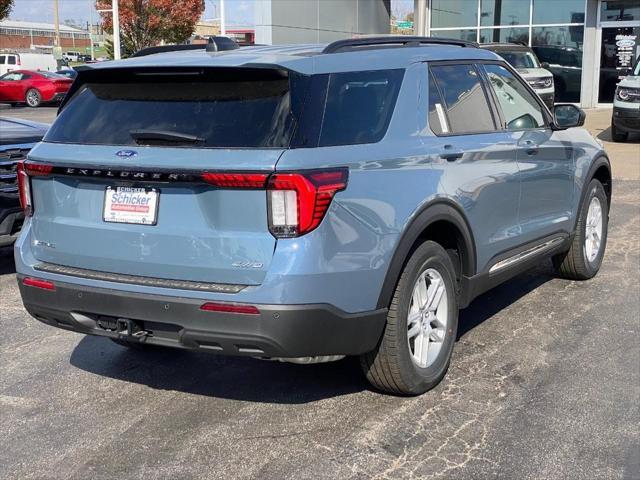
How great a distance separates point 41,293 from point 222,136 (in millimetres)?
1256

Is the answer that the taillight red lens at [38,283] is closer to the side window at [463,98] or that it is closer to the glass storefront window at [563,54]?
the side window at [463,98]

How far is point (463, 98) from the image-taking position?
15.8 feet

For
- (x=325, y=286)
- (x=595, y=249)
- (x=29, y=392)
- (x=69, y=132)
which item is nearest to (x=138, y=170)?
(x=69, y=132)

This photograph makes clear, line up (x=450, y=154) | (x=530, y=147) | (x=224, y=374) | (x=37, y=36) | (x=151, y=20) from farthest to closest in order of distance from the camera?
(x=37, y=36), (x=151, y=20), (x=530, y=147), (x=224, y=374), (x=450, y=154)

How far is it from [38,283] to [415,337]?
1.95m

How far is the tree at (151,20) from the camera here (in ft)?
129

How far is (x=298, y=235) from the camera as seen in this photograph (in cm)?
346

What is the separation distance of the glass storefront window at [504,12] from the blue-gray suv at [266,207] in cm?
2286

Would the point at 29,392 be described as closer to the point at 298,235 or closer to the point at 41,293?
the point at 41,293

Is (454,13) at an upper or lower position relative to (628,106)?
upper

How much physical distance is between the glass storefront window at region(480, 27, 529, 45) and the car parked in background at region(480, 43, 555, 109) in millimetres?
6147

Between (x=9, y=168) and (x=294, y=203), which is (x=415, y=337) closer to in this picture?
(x=294, y=203)

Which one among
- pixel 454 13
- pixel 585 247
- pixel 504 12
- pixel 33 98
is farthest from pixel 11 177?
pixel 33 98

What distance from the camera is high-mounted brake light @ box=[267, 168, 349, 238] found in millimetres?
3420
